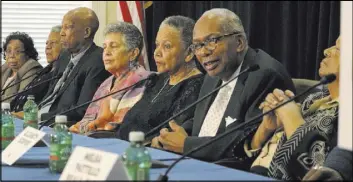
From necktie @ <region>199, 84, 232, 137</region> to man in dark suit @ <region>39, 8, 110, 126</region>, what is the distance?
1570 mm

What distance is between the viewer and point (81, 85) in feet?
16.8

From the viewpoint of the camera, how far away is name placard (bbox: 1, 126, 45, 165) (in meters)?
2.53

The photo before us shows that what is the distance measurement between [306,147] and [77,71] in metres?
2.80

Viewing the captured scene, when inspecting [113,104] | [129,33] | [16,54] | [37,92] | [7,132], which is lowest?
[37,92]

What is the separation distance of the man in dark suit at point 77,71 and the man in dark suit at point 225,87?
1.41m

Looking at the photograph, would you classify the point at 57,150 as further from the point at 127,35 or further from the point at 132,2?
the point at 132,2

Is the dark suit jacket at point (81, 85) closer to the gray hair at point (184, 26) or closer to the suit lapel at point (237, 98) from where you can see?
the gray hair at point (184, 26)

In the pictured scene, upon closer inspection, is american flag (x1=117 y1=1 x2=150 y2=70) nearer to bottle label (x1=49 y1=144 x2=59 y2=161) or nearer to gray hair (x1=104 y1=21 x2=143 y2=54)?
gray hair (x1=104 y1=21 x2=143 y2=54)

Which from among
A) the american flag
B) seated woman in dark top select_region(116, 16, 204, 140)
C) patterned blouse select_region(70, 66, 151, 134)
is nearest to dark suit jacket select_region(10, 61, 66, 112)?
the american flag

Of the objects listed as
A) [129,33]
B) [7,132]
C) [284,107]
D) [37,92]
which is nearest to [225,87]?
[284,107]

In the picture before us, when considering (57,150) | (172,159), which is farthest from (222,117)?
(57,150)

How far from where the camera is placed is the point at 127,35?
464cm

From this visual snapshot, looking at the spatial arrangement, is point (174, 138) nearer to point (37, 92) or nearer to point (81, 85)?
point (81, 85)

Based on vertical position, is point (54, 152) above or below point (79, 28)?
above
